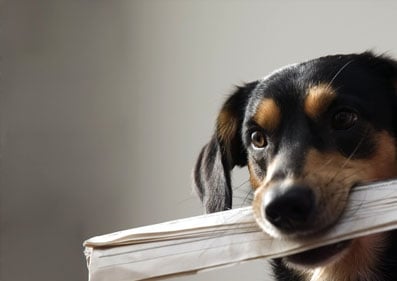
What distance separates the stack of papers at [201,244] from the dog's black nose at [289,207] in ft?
0.11

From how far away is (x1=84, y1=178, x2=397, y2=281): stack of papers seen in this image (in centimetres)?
92

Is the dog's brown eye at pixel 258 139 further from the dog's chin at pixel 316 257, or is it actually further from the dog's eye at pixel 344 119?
the dog's chin at pixel 316 257

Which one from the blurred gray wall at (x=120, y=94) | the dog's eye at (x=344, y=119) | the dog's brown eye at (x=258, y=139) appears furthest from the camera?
the blurred gray wall at (x=120, y=94)

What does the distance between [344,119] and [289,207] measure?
1.10 ft

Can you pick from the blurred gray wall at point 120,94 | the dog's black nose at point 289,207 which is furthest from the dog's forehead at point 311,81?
the blurred gray wall at point 120,94

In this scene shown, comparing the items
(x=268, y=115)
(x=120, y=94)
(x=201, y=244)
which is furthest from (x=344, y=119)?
(x=120, y=94)

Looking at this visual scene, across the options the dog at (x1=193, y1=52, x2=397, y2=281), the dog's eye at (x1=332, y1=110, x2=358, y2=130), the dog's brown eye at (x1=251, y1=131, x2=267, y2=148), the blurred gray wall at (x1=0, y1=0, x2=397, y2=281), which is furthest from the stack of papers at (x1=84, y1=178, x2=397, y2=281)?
the blurred gray wall at (x1=0, y1=0, x2=397, y2=281)

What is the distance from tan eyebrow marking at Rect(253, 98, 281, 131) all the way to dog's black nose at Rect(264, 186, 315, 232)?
0.33 m

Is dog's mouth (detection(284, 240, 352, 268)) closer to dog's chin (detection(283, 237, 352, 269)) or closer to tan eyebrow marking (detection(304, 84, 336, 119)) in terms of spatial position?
dog's chin (detection(283, 237, 352, 269))

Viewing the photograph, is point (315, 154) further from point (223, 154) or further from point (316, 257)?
point (223, 154)

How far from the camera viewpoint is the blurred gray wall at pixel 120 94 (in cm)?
208

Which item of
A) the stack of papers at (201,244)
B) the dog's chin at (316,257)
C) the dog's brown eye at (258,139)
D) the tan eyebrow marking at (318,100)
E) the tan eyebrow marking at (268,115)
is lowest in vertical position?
the dog's chin at (316,257)

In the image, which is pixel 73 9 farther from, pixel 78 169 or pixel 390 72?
pixel 390 72

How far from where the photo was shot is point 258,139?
138cm
